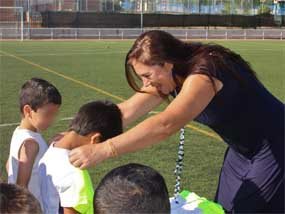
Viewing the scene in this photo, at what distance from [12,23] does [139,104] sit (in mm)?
46188

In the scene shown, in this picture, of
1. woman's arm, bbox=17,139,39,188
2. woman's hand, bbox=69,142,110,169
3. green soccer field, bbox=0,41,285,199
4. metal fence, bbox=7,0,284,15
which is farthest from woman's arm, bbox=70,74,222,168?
metal fence, bbox=7,0,284,15

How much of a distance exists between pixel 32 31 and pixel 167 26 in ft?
41.4

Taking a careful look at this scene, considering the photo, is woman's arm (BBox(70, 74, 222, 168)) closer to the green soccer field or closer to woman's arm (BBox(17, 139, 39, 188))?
woman's arm (BBox(17, 139, 39, 188))

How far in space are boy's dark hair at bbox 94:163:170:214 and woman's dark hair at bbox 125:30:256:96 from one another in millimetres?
1016

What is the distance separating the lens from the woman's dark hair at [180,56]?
3213mm

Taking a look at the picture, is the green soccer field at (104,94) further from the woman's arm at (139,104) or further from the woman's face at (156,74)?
the woman's face at (156,74)

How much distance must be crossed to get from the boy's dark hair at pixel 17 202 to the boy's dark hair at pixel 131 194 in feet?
0.79

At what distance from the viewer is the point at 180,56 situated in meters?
3.27

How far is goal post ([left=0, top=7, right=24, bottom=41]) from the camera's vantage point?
42.8 metres

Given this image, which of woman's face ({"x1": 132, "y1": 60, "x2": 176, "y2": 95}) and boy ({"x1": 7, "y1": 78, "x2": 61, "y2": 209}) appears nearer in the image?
woman's face ({"x1": 132, "y1": 60, "x2": 176, "y2": 95})

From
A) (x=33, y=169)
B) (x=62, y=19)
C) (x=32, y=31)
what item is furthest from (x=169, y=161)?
(x=62, y=19)

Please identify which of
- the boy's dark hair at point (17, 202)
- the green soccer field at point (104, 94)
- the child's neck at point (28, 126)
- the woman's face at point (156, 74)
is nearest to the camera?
the boy's dark hair at point (17, 202)

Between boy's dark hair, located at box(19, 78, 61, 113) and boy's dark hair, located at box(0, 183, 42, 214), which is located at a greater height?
boy's dark hair, located at box(19, 78, 61, 113)

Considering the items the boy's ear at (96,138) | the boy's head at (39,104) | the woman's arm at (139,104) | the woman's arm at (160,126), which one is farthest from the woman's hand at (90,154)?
the boy's head at (39,104)
